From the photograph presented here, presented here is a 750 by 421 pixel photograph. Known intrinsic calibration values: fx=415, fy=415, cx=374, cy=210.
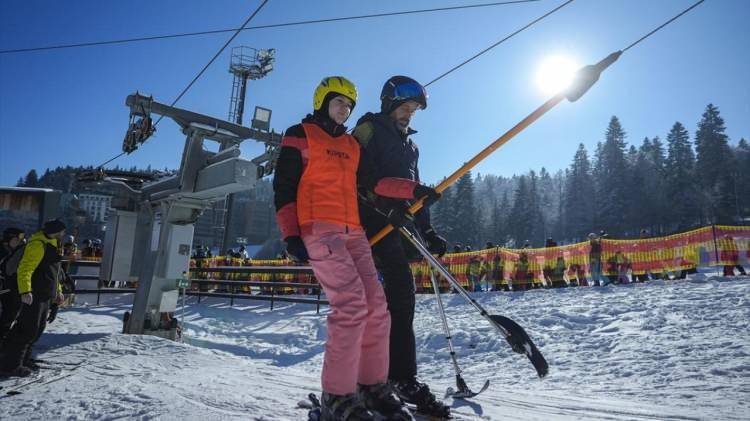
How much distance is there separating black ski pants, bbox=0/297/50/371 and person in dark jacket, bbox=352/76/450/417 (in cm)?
395

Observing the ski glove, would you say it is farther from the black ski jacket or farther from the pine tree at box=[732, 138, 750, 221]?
the pine tree at box=[732, 138, 750, 221]

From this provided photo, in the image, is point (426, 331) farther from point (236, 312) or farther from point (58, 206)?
point (58, 206)

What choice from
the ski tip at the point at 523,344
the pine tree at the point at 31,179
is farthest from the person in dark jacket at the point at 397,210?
the pine tree at the point at 31,179

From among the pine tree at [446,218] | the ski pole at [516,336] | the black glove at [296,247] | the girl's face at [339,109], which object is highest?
Answer: the pine tree at [446,218]

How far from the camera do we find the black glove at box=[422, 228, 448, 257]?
3.43m

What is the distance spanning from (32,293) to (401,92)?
15.3ft

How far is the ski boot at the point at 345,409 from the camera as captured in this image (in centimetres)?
212

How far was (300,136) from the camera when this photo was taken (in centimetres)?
268

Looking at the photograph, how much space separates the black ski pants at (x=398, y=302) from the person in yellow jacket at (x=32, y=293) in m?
3.83

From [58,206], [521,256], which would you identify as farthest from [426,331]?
[58,206]

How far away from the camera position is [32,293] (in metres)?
4.67

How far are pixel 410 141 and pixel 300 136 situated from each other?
1214 millimetres

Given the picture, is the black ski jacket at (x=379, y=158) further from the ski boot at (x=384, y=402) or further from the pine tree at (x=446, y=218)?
the pine tree at (x=446, y=218)

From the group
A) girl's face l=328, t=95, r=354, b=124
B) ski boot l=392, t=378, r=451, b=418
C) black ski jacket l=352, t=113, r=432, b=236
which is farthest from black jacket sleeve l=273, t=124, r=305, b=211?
ski boot l=392, t=378, r=451, b=418
